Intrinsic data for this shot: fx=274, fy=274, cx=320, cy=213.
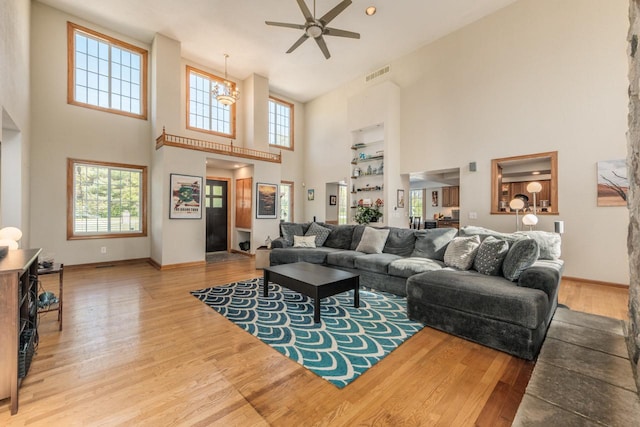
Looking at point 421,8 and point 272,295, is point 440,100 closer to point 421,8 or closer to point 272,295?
point 421,8

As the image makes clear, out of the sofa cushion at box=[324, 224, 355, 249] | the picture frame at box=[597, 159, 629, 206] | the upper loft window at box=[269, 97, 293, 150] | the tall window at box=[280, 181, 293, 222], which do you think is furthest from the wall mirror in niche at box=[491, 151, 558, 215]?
the upper loft window at box=[269, 97, 293, 150]

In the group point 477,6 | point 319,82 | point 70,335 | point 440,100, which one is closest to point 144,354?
point 70,335

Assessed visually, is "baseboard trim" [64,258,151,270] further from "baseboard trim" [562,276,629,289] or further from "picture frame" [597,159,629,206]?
"picture frame" [597,159,629,206]

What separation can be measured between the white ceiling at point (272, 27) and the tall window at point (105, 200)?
304 centimetres

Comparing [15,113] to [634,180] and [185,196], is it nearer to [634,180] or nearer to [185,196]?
[185,196]

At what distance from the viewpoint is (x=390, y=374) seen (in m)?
2.02

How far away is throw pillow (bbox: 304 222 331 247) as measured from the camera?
5559mm

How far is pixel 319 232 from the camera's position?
5641 millimetres

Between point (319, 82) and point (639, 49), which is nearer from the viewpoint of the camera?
point (639, 49)

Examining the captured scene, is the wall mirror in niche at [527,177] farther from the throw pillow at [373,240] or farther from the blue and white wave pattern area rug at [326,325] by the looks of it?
the blue and white wave pattern area rug at [326,325]

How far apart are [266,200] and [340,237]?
2.72 metres

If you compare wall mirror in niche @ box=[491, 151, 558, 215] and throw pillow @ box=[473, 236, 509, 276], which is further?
wall mirror in niche @ box=[491, 151, 558, 215]

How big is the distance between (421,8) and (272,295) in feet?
19.6

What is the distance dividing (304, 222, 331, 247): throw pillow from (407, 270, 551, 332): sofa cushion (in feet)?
9.14
